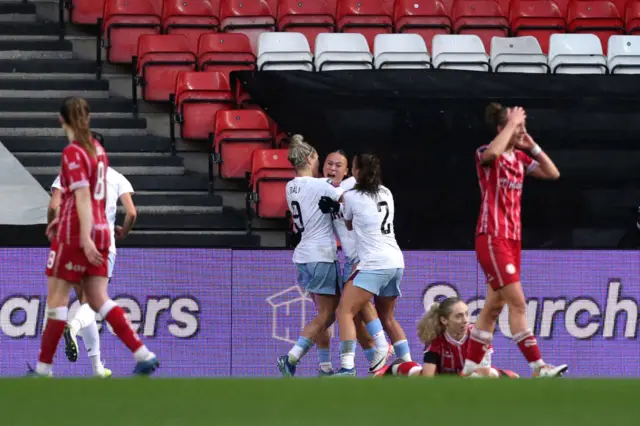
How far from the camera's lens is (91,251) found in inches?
332

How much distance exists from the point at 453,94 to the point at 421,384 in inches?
266

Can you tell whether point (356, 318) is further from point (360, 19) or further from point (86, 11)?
point (86, 11)

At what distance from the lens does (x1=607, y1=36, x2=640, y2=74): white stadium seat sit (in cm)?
1581

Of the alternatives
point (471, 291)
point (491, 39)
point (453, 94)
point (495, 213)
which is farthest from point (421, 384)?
point (491, 39)

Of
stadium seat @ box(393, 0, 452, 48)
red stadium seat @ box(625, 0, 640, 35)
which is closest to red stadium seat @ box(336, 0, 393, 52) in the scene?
stadium seat @ box(393, 0, 452, 48)

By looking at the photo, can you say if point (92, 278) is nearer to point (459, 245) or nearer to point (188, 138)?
point (459, 245)

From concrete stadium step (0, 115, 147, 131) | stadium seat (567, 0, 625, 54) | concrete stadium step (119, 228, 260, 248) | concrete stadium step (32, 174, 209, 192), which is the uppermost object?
stadium seat (567, 0, 625, 54)

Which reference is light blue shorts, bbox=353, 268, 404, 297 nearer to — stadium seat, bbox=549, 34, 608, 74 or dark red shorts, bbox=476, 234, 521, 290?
dark red shorts, bbox=476, 234, 521, 290

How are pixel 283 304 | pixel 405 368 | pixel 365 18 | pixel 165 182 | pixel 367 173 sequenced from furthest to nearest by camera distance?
1. pixel 365 18
2. pixel 165 182
3. pixel 283 304
4. pixel 367 173
5. pixel 405 368

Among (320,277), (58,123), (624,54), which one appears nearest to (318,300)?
(320,277)

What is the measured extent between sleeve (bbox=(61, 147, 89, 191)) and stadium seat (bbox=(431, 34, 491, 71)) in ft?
25.5

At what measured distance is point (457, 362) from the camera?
998 cm

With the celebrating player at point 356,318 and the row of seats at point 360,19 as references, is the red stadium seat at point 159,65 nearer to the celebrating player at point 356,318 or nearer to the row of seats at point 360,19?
the row of seats at point 360,19

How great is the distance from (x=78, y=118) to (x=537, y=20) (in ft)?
32.5
